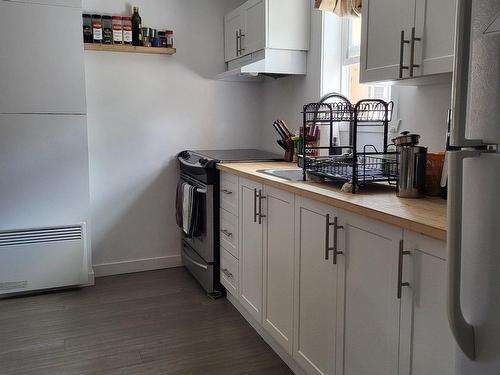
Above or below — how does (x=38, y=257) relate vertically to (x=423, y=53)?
below

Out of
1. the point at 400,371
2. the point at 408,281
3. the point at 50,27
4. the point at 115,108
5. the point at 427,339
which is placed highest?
the point at 50,27

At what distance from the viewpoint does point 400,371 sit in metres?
1.49

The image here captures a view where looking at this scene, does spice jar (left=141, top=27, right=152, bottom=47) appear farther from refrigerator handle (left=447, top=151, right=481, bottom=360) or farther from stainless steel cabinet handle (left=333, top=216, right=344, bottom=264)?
refrigerator handle (left=447, top=151, right=481, bottom=360)

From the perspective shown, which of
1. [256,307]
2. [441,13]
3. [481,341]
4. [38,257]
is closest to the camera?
[481,341]

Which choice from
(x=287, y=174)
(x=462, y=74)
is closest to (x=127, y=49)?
(x=287, y=174)

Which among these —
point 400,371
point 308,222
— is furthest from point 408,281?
point 308,222

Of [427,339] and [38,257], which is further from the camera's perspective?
[38,257]

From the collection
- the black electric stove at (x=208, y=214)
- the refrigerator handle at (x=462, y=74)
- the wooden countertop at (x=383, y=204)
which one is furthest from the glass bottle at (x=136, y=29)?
the refrigerator handle at (x=462, y=74)

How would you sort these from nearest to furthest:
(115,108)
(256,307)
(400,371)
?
1. (400,371)
2. (256,307)
3. (115,108)

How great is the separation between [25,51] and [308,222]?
2.30 m

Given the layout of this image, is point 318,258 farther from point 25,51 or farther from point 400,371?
point 25,51

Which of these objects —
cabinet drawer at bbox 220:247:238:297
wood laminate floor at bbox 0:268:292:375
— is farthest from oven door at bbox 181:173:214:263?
wood laminate floor at bbox 0:268:292:375

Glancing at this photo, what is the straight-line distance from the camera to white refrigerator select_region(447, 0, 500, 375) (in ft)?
2.83

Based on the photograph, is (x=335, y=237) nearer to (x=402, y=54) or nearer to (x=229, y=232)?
(x=402, y=54)
